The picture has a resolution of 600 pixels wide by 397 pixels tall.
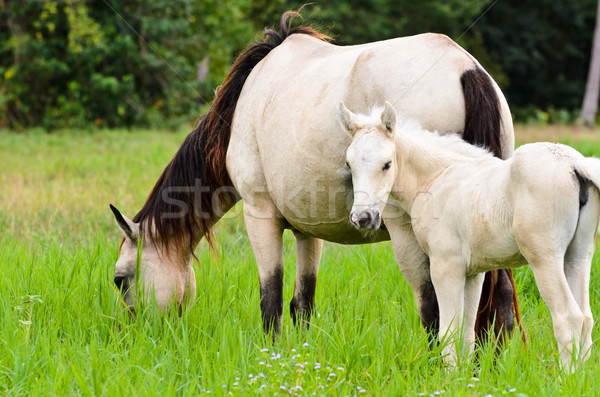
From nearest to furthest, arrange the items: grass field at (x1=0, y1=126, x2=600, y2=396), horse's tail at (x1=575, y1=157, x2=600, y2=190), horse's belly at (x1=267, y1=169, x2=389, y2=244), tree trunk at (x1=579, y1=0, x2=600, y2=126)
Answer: horse's tail at (x1=575, y1=157, x2=600, y2=190) → grass field at (x1=0, y1=126, x2=600, y2=396) → horse's belly at (x1=267, y1=169, x2=389, y2=244) → tree trunk at (x1=579, y1=0, x2=600, y2=126)

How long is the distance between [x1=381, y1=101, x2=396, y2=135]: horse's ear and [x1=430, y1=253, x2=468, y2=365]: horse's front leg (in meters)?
0.73

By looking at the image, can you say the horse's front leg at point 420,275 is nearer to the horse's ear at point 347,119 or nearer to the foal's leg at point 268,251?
the horse's ear at point 347,119

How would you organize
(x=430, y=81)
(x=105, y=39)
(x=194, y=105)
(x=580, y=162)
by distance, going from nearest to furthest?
(x=580, y=162) → (x=430, y=81) → (x=105, y=39) → (x=194, y=105)

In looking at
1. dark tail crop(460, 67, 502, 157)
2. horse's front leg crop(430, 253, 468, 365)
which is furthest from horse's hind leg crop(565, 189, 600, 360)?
dark tail crop(460, 67, 502, 157)

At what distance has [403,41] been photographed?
4062mm

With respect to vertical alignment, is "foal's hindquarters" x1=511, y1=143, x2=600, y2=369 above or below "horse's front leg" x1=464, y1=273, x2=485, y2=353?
above

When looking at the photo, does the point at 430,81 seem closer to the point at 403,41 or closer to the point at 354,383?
the point at 403,41

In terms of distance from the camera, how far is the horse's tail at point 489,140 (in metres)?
3.75

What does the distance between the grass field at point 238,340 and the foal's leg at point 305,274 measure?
0.11 meters

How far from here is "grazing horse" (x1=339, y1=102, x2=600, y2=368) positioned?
10.2 ft

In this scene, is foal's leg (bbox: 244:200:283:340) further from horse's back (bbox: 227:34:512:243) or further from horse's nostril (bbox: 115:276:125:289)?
horse's nostril (bbox: 115:276:125:289)

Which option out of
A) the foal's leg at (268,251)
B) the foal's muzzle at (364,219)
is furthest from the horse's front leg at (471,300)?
the foal's leg at (268,251)

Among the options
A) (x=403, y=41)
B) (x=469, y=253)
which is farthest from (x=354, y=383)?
(x=403, y=41)

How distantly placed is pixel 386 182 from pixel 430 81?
0.64 metres
